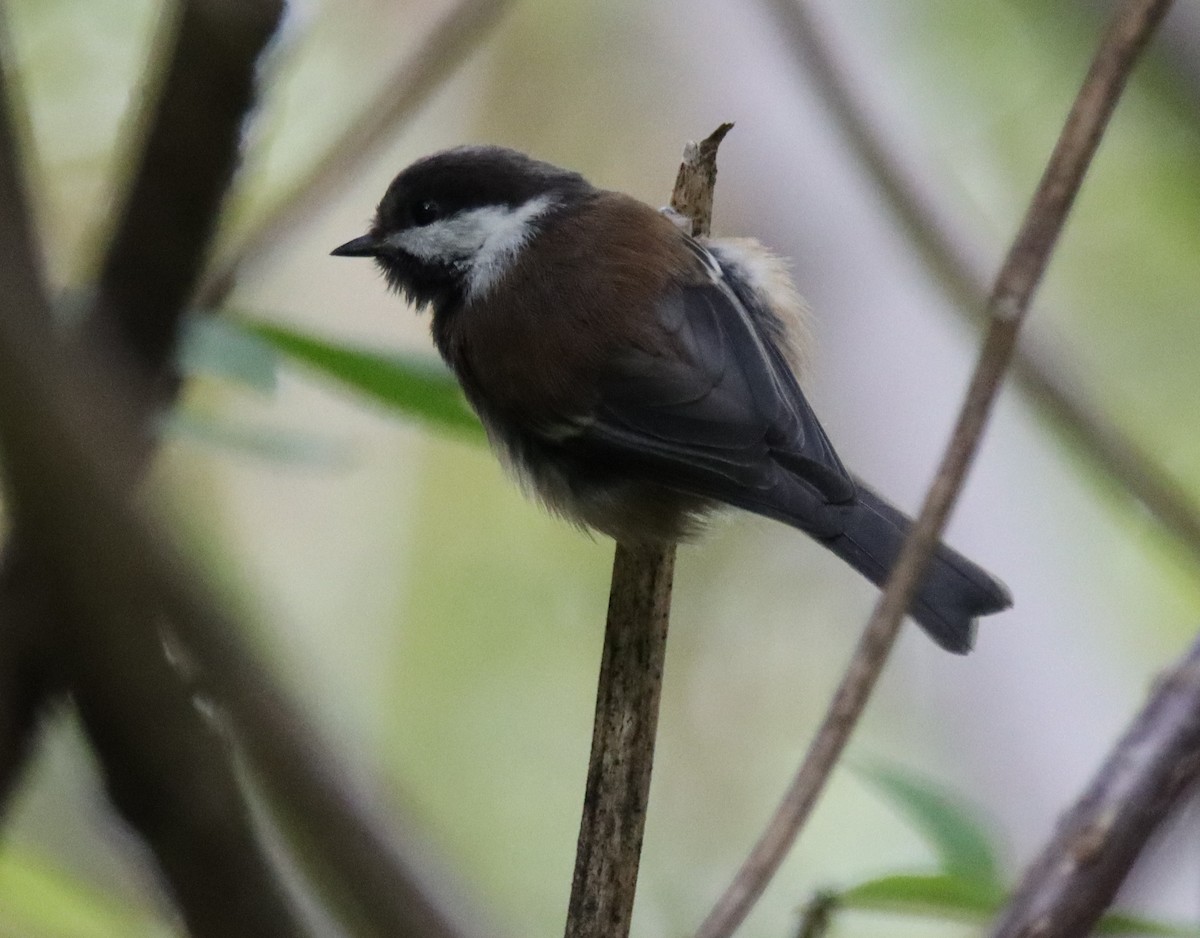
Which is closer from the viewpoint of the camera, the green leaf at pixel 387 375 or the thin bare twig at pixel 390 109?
the green leaf at pixel 387 375

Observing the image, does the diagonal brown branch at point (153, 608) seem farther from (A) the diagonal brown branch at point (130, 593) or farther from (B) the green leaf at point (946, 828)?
(B) the green leaf at point (946, 828)

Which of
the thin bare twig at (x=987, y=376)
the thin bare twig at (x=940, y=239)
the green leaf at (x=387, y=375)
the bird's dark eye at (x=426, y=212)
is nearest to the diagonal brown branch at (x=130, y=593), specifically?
the thin bare twig at (x=987, y=376)

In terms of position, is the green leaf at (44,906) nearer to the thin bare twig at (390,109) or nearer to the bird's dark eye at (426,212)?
the thin bare twig at (390,109)

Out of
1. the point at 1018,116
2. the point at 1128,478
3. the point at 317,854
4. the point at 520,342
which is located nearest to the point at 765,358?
the point at 520,342

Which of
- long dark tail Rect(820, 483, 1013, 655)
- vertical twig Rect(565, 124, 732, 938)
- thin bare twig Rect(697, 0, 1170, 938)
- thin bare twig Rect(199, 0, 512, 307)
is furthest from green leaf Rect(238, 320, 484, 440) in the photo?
long dark tail Rect(820, 483, 1013, 655)

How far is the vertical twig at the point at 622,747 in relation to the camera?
1.32 m

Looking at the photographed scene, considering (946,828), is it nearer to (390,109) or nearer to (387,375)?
(387,375)

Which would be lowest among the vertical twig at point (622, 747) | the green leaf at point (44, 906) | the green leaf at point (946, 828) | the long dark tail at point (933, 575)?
the green leaf at point (44, 906)

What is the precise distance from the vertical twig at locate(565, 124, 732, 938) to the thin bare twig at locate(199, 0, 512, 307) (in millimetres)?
567

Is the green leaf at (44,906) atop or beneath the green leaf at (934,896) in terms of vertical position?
beneath

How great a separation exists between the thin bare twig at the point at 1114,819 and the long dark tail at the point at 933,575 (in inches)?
44.1

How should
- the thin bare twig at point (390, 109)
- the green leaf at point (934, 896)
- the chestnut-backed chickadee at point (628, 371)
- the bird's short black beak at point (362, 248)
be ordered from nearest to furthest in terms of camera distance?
the green leaf at point (934, 896)
the thin bare twig at point (390, 109)
the chestnut-backed chickadee at point (628, 371)
the bird's short black beak at point (362, 248)

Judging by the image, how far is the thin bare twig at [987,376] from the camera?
82 centimetres

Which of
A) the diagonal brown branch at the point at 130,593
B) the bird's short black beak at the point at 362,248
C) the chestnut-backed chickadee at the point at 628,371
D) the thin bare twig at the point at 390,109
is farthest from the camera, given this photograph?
the bird's short black beak at the point at 362,248
